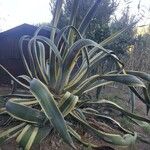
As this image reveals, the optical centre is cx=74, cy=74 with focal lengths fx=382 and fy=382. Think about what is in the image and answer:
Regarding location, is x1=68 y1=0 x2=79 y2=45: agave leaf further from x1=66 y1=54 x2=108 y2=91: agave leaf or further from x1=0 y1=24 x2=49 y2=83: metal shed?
x1=0 y1=24 x2=49 y2=83: metal shed

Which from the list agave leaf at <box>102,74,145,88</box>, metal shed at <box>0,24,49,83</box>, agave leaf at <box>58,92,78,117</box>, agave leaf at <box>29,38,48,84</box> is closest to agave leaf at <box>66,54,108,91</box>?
agave leaf at <box>29,38,48,84</box>

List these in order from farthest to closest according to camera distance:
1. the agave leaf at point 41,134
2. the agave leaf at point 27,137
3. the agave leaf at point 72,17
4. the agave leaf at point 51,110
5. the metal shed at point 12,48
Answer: the metal shed at point 12,48 → the agave leaf at point 72,17 → the agave leaf at point 41,134 → the agave leaf at point 27,137 → the agave leaf at point 51,110

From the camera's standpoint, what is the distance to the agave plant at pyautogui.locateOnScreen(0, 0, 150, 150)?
9.98ft

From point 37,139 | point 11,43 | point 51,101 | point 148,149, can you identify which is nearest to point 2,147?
point 37,139

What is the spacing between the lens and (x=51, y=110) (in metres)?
2.89

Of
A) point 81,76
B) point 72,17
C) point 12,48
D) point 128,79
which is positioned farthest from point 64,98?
point 12,48

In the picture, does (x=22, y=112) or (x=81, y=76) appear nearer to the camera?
(x=22, y=112)

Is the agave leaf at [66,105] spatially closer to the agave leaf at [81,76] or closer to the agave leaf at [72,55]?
the agave leaf at [72,55]

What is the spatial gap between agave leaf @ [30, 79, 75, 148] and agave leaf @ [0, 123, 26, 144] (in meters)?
0.40

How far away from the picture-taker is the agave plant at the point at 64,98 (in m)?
3.04

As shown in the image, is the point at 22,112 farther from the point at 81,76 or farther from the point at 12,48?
the point at 12,48

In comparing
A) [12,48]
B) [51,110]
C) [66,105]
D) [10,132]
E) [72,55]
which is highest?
[72,55]

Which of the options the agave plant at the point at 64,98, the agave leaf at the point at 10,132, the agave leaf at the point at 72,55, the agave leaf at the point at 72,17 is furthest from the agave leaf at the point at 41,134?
the agave leaf at the point at 72,17

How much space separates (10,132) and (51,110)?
542 millimetres
